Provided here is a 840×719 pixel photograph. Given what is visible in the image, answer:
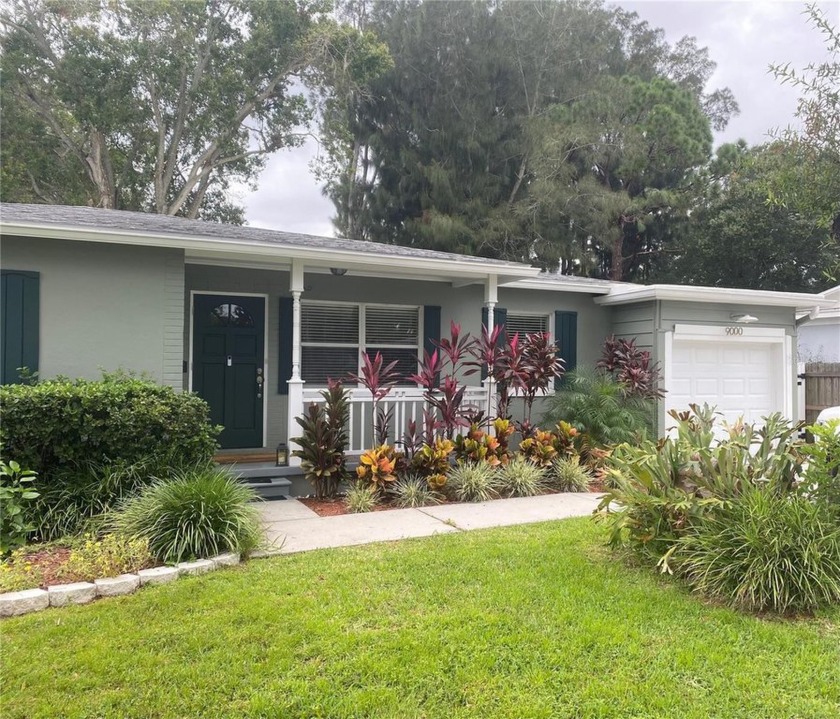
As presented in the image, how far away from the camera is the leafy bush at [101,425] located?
4.70 m

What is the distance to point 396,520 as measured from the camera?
567 centimetres

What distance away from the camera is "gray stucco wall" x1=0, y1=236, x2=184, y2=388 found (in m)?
6.11

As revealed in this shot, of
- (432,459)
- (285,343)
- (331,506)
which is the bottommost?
(331,506)

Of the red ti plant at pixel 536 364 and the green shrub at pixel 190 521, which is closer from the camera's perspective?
the green shrub at pixel 190 521

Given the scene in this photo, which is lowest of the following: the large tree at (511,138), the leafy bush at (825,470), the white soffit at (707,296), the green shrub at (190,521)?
the green shrub at (190,521)

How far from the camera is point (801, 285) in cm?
1858

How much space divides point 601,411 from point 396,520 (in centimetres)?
374

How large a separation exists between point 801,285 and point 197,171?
63.2ft

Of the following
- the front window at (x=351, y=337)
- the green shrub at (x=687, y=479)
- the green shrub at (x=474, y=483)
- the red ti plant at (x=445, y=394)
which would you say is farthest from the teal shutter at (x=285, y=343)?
the green shrub at (x=687, y=479)

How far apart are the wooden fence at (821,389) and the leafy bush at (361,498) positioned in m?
9.17

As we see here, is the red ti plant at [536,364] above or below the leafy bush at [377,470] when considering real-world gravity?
above

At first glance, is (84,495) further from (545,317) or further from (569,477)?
(545,317)

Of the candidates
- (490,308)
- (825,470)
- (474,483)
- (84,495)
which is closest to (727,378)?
(490,308)

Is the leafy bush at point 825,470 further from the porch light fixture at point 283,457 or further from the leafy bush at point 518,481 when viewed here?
the porch light fixture at point 283,457
